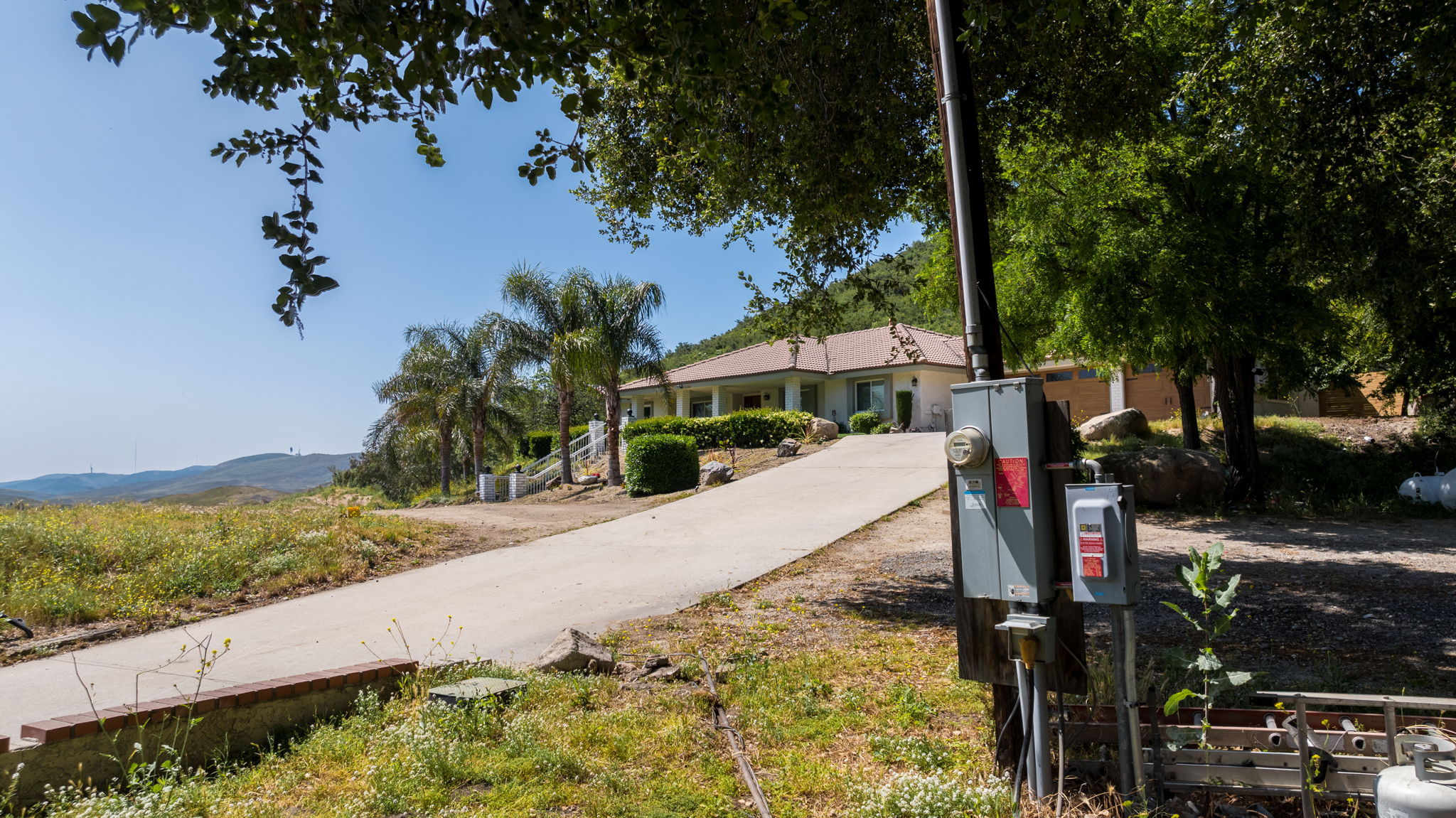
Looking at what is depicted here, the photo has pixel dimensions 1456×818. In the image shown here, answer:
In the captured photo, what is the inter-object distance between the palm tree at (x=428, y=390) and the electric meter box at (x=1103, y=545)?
95.8ft

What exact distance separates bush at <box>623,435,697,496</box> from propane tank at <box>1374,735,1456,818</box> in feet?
57.4

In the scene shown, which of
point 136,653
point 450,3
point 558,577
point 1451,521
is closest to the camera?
point 450,3

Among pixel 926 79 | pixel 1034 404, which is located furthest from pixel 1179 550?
pixel 1034 404

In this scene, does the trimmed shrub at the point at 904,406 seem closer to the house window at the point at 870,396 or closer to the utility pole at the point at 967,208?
the house window at the point at 870,396

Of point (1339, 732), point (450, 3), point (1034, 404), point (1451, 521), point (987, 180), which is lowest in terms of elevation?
point (1451, 521)

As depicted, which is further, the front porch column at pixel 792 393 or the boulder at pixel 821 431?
the front porch column at pixel 792 393

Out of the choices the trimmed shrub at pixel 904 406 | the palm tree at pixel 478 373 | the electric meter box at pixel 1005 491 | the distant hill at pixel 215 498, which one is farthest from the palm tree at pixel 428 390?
the electric meter box at pixel 1005 491

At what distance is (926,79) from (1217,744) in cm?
693

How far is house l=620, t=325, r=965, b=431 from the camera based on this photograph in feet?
97.6

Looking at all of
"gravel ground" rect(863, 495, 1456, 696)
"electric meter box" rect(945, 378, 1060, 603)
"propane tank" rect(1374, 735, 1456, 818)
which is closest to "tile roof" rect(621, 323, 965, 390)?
"gravel ground" rect(863, 495, 1456, 696)

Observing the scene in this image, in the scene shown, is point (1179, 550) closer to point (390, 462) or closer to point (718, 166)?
point (718, 166)

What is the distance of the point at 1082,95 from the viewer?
8.44m

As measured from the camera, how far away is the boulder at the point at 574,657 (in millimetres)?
5301

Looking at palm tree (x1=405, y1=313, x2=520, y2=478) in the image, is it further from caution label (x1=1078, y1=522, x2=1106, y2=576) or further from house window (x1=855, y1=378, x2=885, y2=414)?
caution label (x1=1078, y1=522, x2=1106, y2=576)
